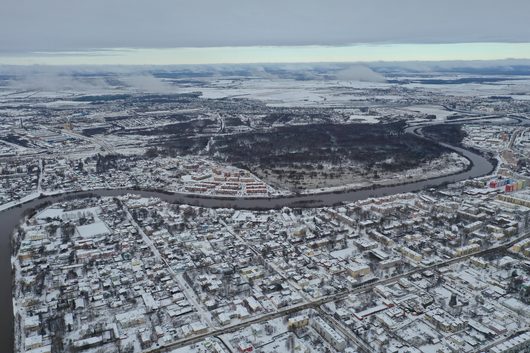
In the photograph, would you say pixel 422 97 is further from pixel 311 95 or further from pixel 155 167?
pixel 155 167

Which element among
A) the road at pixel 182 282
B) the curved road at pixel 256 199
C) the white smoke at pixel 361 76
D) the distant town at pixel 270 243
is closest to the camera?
the distant town at pixel 270 243

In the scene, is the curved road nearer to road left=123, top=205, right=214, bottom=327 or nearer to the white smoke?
road left=123, top=205, right=214, bottom=327

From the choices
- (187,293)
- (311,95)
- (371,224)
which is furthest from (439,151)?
(311,95)

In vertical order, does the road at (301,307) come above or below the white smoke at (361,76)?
below

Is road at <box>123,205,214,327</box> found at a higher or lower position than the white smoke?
lower

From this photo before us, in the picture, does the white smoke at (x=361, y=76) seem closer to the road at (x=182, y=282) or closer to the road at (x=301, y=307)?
the road at (x=301, y=307)

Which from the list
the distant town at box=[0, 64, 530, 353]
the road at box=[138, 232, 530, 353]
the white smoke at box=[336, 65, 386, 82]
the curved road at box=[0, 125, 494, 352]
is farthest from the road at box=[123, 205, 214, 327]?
the white smoke at box=[336, 65, 386, 82]

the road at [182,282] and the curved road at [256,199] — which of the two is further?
the curved road at [256,199]

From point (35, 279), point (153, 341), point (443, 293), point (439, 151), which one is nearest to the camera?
point (153, 341)

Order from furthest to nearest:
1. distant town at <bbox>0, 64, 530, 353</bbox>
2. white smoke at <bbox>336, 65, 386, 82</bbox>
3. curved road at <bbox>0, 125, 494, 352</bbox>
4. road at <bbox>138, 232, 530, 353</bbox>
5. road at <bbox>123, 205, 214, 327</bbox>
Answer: white smoke at <bbox>336, 65, 386, 82</bbox> → curved road at <bbox>0, 125, 494, 352</bbox> → road at <bbox>123, 205, 214, 327</bbox> → distant town at <bbox>0, 64, 530, 353</bbox> → road at <bbox>138, 232, 530, 353</bbox>

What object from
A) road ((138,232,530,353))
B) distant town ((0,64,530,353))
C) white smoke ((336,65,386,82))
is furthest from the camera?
white smoke ((336,65,386,82))

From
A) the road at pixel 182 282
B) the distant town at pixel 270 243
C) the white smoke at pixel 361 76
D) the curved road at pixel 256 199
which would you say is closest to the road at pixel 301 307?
the distant town at pixel 270 243
